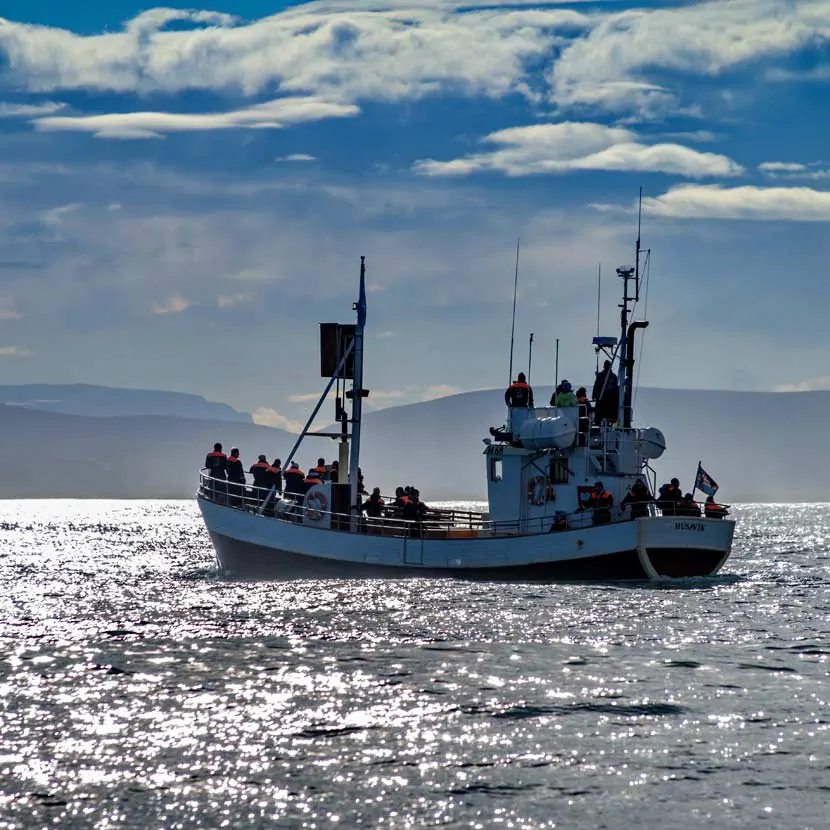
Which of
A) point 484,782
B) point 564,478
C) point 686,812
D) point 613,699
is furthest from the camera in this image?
point 564,478

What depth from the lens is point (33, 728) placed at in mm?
20266

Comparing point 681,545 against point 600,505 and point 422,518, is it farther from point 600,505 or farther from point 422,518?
point 422,518

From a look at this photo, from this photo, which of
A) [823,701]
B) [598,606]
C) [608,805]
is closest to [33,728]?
[608,805]

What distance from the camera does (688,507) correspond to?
4269 centimetres

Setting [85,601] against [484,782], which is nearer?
[484,782]

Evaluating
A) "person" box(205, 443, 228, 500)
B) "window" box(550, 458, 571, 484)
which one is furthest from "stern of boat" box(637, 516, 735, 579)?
"person" box(205, 443, 228, 500)

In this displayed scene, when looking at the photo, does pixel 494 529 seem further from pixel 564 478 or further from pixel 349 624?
pixel 349 624

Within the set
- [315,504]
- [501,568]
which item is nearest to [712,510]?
[501,568]

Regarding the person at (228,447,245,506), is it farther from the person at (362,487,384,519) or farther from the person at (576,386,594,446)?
the person at (576,386,594,446)

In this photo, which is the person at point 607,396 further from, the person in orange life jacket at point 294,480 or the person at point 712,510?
the person in orange life jacket at point 294,480

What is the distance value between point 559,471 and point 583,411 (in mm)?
2190

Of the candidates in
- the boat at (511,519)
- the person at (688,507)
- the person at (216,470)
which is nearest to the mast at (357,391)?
the boat at (511,519)

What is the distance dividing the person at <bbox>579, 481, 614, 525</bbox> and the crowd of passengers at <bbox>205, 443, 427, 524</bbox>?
18.1 ft

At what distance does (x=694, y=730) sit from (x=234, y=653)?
1103 centimetres
